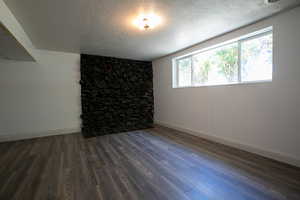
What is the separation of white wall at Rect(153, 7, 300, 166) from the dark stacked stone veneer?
6.41 feet

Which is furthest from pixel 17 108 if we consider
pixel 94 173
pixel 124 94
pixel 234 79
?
pixel 234 79

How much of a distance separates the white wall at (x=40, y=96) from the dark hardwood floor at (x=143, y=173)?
70 centimetres

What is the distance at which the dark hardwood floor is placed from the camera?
1592 mm

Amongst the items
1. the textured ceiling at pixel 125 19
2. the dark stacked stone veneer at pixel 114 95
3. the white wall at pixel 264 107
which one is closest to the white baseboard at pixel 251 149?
the white wall at pixel 264 107

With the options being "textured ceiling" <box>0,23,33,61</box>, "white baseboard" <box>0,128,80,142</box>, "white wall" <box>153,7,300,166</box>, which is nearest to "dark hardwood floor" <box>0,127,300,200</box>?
"white wall" <box>153,7,300,166</box>

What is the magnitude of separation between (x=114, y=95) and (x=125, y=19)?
2735 mm

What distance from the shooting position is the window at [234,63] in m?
2.47

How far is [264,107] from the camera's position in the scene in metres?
2.40

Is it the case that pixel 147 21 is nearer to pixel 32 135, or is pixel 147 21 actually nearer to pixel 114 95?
pixel 114 95

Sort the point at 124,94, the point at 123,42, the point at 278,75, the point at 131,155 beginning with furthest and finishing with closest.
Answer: the point at 124,94
the point at 123,42
the point at 131,155
the point at 278,75

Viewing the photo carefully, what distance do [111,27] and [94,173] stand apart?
2404mm

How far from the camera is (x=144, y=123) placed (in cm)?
513

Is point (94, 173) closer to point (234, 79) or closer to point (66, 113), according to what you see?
point (66, 113)

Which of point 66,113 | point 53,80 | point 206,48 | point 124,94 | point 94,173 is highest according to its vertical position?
point 206,48
